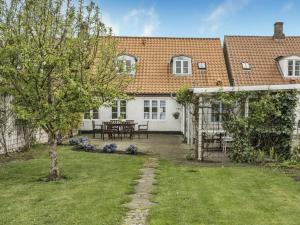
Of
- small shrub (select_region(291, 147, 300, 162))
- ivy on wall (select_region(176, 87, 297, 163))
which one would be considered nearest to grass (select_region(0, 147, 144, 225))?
ivy on wall (select_region(176, 87, 297, 163))

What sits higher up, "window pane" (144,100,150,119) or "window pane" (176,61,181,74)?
"window pane" (176,61,181,74)

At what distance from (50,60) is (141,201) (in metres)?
4.02

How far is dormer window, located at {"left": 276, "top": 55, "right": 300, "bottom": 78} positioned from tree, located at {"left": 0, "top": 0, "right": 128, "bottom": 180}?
2129 centimetres

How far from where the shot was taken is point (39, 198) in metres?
9.99

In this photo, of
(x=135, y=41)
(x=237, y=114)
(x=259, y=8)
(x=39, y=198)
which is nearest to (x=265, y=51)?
(x=135, y=41)

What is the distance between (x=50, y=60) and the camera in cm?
1074

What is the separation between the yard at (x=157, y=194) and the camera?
842 cm

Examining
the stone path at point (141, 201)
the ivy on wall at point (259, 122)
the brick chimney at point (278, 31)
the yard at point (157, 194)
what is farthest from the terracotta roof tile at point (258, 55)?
the stone path at point (141, 201)

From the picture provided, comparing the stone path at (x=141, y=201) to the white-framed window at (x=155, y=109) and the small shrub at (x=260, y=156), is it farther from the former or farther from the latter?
the white-framed window at (x=155, y=109)

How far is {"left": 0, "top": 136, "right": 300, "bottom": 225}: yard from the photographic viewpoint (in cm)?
842

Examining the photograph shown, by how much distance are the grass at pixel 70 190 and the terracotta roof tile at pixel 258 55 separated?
16.1 metres

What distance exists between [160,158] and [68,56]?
703 cm

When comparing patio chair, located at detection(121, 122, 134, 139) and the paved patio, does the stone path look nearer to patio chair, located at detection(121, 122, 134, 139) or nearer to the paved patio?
the paved patio

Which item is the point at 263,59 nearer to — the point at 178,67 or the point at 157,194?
the point at 178,67
